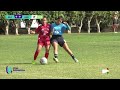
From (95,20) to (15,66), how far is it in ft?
174

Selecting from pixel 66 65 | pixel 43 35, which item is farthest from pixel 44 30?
pixel 66 65

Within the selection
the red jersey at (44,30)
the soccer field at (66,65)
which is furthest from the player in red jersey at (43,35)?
the soccer field at (66,65)

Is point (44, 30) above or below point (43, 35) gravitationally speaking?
above

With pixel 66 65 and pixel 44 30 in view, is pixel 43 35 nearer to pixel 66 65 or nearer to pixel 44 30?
pixel 44 30

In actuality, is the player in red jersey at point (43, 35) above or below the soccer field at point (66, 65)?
above

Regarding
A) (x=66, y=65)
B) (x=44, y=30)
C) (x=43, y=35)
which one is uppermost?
(x=44, y=30)

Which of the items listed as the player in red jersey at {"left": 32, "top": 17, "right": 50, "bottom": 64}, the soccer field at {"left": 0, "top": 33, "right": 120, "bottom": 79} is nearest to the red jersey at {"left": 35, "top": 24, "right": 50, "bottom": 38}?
the player in red jersey at {"left": 32, "top": 17, "right": 50, "bottom": 64}

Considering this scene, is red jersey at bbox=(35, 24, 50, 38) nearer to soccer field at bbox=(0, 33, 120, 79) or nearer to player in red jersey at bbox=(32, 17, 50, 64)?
player in red jersey at bbox=(32, 17, 50, 64)

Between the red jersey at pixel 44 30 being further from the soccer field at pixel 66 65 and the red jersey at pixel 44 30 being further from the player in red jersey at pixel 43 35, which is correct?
the soccer field at pixel 66 65

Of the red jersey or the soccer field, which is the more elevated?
the red jersey

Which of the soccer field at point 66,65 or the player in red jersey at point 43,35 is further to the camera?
the player in red jersey at point 43,35
